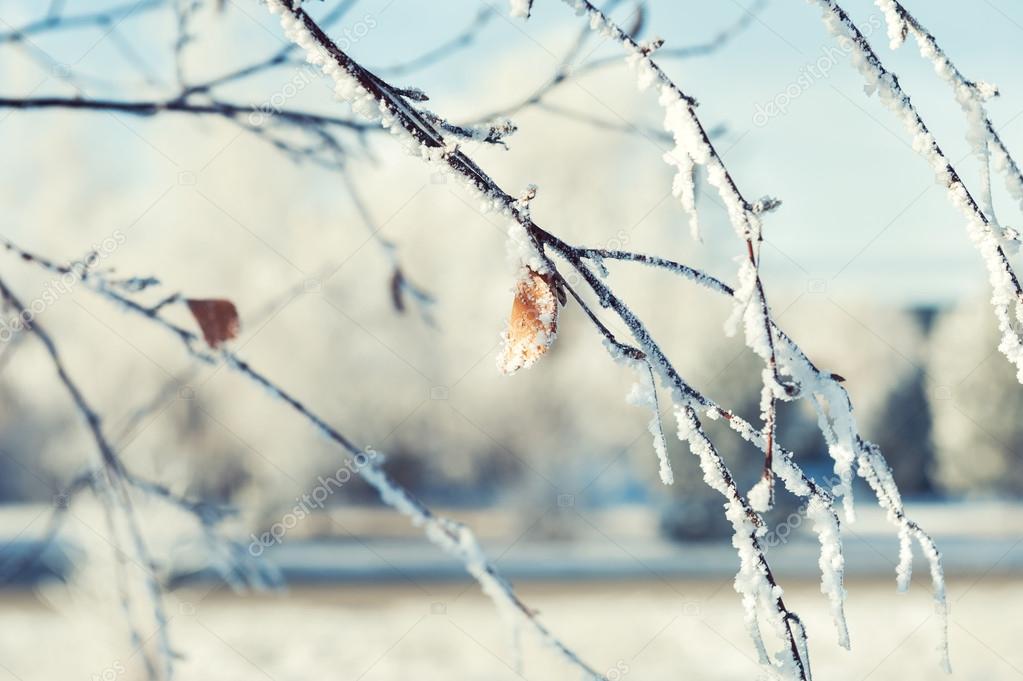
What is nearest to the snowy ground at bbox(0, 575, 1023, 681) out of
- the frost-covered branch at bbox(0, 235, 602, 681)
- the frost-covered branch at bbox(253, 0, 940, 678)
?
the frost-covered branch at bbox(0, 235, 602, 681)

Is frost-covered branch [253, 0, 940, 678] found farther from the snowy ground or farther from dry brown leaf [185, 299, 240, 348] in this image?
the snowy ground

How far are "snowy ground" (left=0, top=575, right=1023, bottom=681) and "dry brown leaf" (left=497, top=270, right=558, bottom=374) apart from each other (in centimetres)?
483

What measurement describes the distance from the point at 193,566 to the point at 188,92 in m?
5.82

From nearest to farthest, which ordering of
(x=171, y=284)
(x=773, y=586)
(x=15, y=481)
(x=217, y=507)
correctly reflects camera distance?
(x=773, y=586) → (x=217, y=507) → (x=171, y=284) → (x=15, y=481)

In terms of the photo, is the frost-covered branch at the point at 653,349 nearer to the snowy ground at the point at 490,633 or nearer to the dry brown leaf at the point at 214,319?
the dry brown leaf at the point at 214,319

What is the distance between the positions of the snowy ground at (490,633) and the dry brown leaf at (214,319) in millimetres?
4454

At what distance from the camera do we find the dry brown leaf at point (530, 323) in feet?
2.38

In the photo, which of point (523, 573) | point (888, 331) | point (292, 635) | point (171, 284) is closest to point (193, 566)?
point (292, 635)

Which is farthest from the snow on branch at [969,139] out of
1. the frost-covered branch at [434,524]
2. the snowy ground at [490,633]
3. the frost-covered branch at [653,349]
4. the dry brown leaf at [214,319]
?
the snowy ground at [490,633]

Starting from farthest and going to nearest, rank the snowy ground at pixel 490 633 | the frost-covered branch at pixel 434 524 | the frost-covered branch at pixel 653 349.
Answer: the snowy ground at pixel 490 633 → the frost-covered branch at pixel 434 524 → the frost-covered branch at pixel 653 349

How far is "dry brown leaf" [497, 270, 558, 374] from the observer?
724 millimetres

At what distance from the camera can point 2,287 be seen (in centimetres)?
143

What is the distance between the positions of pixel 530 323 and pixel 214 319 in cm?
57

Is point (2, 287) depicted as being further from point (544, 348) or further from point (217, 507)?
point (544, 348)
